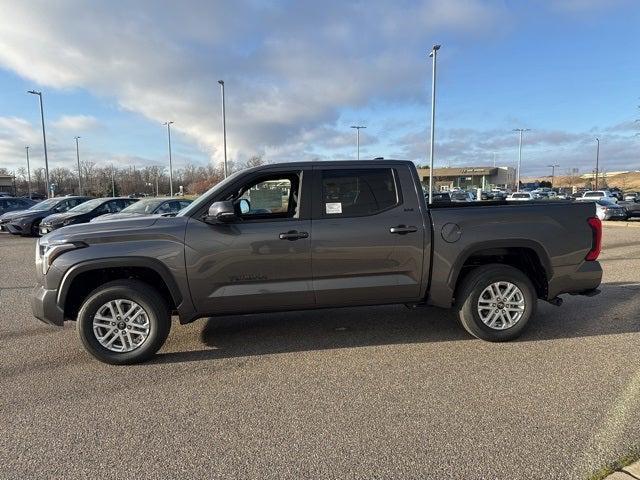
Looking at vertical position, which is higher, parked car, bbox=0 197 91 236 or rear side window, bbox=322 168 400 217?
rear side window, bbox=322 168 400 217

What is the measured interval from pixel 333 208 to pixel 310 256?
1.77 ft

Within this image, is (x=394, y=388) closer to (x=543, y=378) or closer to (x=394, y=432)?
(x=394, y=432)

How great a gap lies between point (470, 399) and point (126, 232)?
10.8 ft

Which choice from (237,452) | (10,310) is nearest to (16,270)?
(10,310)

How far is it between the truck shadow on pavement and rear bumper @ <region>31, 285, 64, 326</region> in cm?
98

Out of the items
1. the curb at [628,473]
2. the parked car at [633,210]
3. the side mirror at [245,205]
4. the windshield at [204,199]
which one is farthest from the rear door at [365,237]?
the parked car at [633,210]

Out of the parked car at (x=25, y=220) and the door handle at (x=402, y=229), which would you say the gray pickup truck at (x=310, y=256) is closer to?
the door handle at (x=402, y=229)

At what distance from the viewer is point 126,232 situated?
13.9 feet

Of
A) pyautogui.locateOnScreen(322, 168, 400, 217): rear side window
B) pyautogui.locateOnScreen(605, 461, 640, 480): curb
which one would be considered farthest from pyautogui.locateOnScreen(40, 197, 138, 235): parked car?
pyautogui.locateOnScreen(605, 461, 640, 480): curb

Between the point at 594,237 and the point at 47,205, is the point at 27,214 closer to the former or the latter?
the point at 47,205

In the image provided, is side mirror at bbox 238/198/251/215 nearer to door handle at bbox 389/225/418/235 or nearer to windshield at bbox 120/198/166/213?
door handle at bbox 389/225/418/235

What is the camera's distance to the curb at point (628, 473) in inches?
97.7

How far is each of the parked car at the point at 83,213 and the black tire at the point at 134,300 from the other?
1100 cm

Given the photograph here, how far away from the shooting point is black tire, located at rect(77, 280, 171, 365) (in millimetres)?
4199
